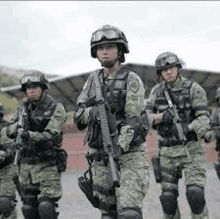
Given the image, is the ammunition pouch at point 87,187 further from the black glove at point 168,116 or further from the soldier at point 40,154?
the black glove at point 168,116

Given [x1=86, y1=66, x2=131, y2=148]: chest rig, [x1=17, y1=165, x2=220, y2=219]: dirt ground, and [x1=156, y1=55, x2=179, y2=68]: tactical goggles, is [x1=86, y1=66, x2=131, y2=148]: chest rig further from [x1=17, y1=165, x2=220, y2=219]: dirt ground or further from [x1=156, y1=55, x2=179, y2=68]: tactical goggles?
[x1=17, y1=165, x2=220, y2=219]: dirt ground

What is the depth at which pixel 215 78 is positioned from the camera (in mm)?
13000

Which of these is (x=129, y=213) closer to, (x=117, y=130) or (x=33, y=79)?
(x=117, y=130)

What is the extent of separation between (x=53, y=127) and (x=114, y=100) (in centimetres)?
144

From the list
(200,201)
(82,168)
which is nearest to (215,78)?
(82,168)

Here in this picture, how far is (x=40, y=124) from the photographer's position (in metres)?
4.28

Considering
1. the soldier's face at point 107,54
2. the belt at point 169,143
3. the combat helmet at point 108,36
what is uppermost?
the combat helmet at point 108,36

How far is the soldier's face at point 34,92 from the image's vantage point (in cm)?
439

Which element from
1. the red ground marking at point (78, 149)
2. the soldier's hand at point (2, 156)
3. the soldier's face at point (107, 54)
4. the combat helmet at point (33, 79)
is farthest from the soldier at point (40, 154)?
the red ground marking at point (78, 149)

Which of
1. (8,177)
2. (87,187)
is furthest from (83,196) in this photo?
(87,187)

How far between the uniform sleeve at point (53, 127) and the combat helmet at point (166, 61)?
143 centimetres

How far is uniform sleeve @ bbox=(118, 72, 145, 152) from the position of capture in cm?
275

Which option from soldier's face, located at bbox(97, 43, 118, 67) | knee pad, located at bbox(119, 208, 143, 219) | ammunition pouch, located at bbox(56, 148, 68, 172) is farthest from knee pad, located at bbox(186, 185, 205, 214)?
soldier's face, located at bbox(97, 43, 118, 67)

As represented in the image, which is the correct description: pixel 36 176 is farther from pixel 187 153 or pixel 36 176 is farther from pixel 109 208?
pixel 187 153
